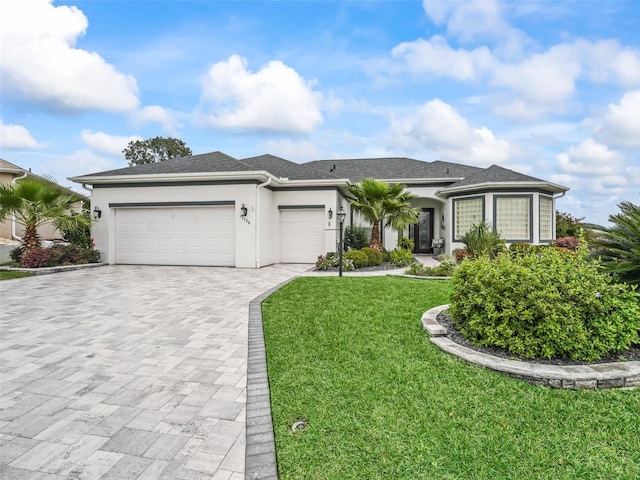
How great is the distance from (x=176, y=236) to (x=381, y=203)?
766cm

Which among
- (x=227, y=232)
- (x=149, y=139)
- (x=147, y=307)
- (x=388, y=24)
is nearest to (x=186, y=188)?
(x=227, y=232)

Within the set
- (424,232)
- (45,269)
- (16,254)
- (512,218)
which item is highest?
(512,218)

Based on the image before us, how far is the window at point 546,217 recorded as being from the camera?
13570 millimetres

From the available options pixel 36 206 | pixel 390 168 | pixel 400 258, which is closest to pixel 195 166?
pixel 36 206

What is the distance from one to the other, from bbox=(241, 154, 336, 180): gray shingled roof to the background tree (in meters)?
21.4

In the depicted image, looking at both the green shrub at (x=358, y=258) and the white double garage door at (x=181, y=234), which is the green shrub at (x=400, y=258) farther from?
the white double garage door at (x=181, y=234)

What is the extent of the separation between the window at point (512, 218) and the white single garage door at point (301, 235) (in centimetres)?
689

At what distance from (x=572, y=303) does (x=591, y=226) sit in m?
1.45

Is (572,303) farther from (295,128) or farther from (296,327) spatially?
(295,128)

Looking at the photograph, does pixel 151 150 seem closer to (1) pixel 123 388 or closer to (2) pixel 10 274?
(2) pixel 10 274

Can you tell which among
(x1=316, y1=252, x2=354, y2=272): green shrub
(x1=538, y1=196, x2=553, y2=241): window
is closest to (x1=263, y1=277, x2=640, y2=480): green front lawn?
(x1=316, y1=252, x2=354, y2=272): green shrub

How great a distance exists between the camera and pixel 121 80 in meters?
12.5

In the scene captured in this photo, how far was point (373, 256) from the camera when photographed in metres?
12.1

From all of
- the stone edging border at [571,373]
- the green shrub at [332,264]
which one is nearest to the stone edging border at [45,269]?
the green shrub at [332,264]
